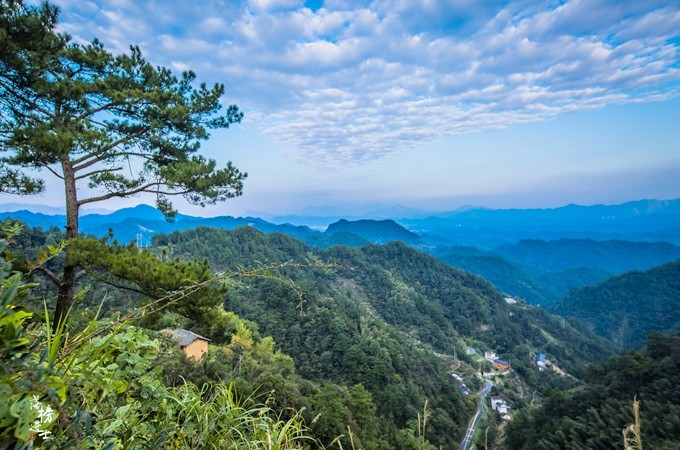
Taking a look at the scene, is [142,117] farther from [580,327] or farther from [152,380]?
[580,327]

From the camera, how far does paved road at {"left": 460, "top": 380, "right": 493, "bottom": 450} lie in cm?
2714

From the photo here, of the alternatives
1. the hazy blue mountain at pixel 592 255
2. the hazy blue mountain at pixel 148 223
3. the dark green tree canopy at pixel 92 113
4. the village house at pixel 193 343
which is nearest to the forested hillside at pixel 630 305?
the hazy blue mountain at pixel 592 255

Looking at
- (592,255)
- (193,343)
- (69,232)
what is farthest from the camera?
(592,255)

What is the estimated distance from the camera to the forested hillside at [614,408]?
1856 centimetres

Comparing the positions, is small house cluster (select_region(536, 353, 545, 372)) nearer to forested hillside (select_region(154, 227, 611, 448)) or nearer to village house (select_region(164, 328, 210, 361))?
forested hillside (select_region(154, 227, 611, 448))

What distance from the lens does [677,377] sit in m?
21.7

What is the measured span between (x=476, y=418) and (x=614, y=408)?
14.1 metres

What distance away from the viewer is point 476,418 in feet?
107

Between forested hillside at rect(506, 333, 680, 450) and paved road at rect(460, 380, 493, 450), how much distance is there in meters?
3.50

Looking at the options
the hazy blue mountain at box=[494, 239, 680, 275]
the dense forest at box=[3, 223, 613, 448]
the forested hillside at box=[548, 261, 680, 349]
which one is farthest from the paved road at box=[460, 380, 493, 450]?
the hazy blue mountain at box=[494, 239, 680, 275]

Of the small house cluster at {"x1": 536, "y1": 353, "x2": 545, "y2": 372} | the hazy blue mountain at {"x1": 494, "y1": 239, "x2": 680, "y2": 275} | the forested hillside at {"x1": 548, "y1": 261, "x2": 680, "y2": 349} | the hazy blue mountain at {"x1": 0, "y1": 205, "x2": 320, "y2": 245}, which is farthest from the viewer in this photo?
the hazy blue mountain at {"x1": 494, "y1": 239, "x2": 680, "y2": 275}

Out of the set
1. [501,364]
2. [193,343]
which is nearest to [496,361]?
[501,364]

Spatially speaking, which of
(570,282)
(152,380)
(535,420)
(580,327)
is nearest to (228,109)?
(152,380)

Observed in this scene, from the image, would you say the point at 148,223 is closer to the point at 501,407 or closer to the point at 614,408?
the point at 501,407
